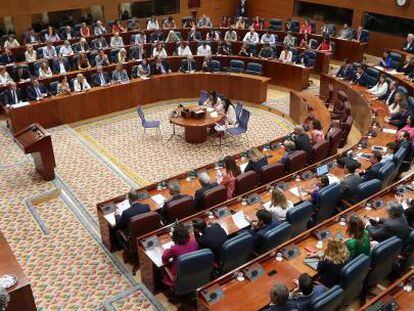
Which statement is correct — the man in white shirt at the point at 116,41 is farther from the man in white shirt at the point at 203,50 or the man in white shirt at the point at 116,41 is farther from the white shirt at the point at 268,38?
the white shirt at the point at 268,38

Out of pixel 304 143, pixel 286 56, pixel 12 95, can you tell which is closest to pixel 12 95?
pixel 12 95

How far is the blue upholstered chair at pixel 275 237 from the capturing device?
254 inches

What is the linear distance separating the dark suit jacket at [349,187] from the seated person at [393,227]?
1131 mm

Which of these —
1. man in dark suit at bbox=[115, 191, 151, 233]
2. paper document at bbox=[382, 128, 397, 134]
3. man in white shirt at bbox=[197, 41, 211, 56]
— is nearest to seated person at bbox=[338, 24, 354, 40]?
man in white shirt at bbox=[197, 41, 211, 56]

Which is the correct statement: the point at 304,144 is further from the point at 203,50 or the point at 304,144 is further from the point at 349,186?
the point at 203,50

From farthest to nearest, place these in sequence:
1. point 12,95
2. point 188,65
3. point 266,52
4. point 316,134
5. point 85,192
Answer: point 266,52
point 188,65
point 12,95
point 316,134
point 85,192

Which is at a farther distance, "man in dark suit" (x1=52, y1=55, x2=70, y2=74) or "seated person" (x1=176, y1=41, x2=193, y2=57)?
"seated person" (x1=176, y1=41, x2=193, y2=57)

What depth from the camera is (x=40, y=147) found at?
9859 mm

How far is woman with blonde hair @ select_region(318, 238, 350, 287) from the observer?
561cm

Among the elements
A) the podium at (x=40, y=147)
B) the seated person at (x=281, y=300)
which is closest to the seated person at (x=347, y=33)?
the podium at (x=40, y=147)

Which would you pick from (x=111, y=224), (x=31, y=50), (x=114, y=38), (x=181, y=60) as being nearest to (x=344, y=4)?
(x=181, y=60)

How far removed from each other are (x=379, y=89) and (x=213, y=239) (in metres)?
8.75

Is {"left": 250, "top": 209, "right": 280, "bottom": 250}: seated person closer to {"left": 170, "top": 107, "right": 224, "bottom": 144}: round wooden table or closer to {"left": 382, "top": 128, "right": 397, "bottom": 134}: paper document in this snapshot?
{"left": 382, "top": 128, "right": 397, "bottom": 134}: paper document

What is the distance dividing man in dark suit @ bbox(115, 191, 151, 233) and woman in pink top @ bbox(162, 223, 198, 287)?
1.05 m
